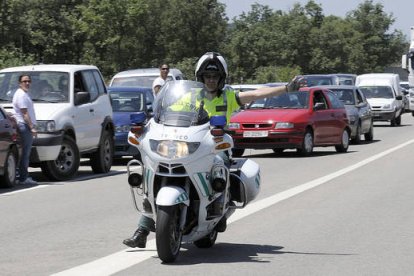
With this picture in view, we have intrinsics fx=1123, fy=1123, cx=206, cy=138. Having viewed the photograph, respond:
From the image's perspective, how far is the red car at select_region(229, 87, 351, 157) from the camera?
23578 mm

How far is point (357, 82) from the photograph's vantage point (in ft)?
149

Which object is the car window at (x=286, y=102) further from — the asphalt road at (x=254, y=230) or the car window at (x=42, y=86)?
the car window at (x=42, y=86)

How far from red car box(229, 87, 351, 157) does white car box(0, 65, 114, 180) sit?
138 inches

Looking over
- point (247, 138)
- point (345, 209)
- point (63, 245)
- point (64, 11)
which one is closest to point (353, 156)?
point (247, 138)

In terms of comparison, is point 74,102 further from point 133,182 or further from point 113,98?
point 133,182

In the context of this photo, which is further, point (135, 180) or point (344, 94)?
point (344, 94)

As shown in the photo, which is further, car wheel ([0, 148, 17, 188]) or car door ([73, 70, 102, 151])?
car door ([73, 70, 102, 151])

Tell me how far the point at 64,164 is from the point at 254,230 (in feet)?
25.3

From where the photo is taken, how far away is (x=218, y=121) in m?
8.88

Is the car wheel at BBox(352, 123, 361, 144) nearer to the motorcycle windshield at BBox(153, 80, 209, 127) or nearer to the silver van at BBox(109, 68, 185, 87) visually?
the silver van at BBox(109, 68, 185, 87)

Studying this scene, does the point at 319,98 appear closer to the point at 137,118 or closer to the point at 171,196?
the point at 137,118

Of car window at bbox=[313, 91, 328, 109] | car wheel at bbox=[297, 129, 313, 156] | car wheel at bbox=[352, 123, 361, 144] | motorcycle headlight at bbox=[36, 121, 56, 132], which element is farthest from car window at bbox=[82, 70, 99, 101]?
car wheel at bbox=[352, 123, 361, 144]

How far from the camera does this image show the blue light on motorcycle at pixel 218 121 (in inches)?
350

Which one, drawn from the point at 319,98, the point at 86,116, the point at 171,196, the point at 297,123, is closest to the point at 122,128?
the point at 86,116
